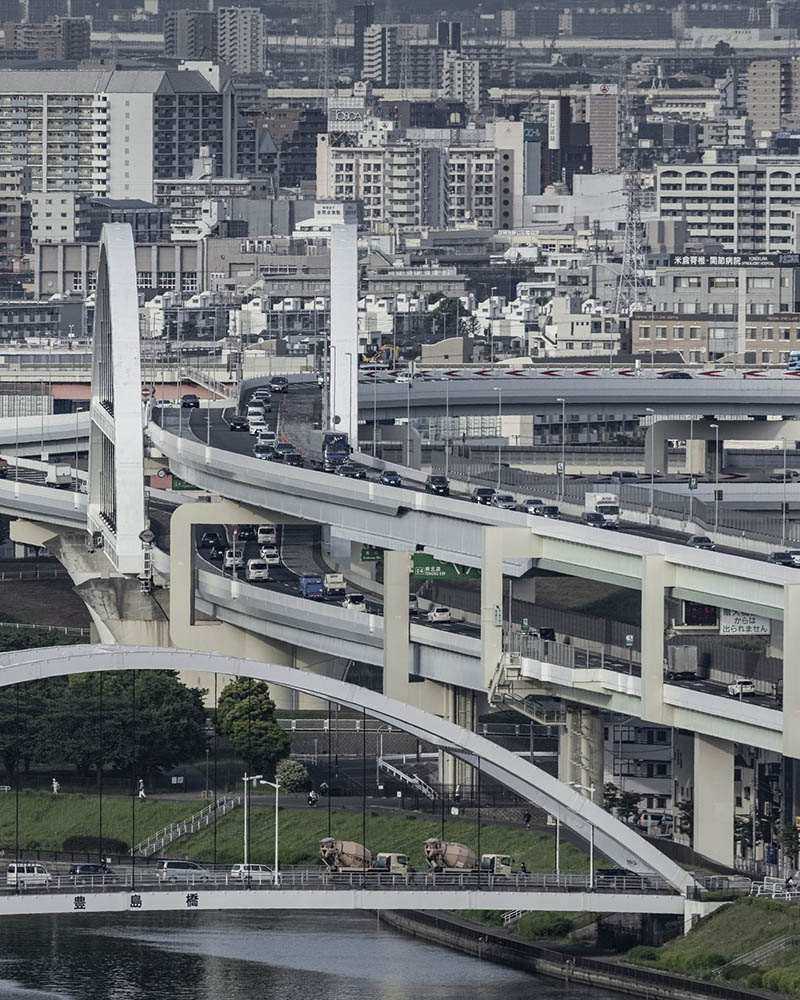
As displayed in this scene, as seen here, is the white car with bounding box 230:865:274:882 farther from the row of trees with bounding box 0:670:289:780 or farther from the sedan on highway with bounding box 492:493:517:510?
the sedan on highway with bounding box 492:493:517:510

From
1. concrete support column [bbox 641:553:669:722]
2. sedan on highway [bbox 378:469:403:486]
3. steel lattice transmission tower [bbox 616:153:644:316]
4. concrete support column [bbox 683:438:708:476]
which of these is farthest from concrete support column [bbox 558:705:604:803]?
steel lattice transmission tower [bbox 616:153:644:316]

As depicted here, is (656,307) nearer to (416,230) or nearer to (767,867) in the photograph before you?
(416,230)

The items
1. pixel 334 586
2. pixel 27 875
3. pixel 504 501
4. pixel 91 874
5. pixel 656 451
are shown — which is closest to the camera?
pixel 27 875

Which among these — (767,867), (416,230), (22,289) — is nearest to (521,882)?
(767,867)

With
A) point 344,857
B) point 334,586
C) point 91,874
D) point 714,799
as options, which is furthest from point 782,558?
point 334,586

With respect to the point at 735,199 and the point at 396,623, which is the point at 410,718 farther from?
the point at 735,199
